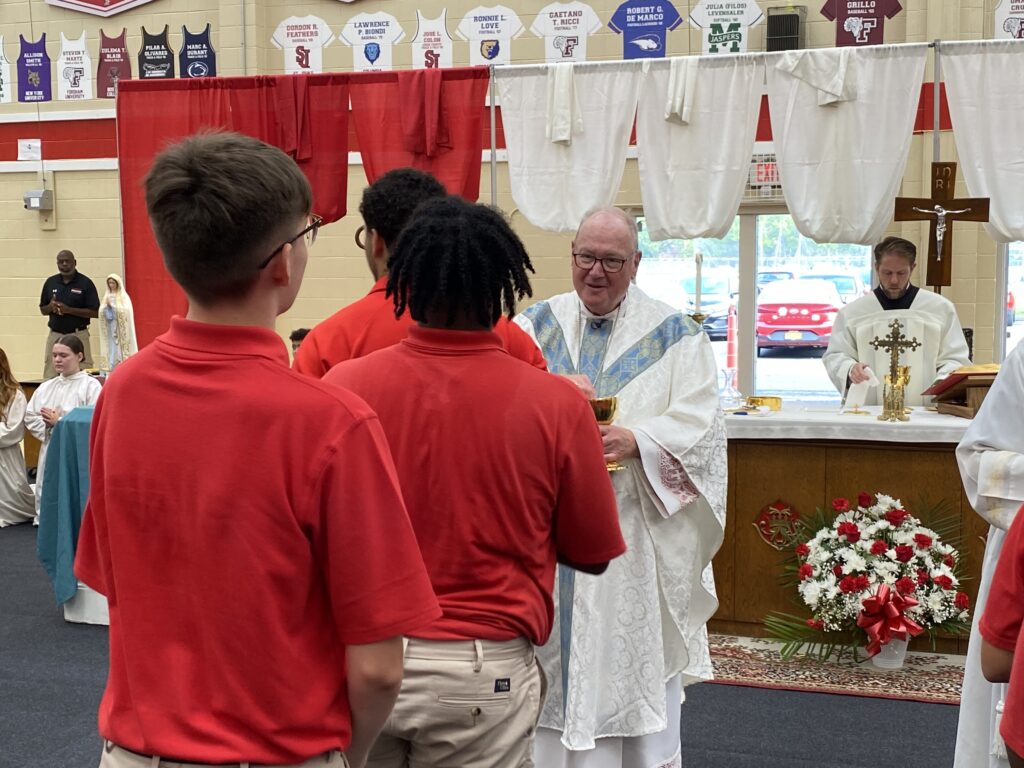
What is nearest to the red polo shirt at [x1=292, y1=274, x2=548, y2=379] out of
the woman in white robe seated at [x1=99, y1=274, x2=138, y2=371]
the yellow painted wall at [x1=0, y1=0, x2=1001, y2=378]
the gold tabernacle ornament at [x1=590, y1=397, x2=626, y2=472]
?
the gold tabernacle ornament at [x1=590, y1=397, x2=626, y2=472]

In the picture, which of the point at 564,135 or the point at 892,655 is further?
the point at 564,135

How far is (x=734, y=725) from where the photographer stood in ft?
14.0

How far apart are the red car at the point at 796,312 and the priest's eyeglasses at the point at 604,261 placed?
6.67 meters

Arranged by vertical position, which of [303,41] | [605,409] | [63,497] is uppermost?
[303,41]

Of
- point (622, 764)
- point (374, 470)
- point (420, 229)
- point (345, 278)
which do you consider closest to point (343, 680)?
point (374, 470)

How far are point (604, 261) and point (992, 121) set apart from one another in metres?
3.54

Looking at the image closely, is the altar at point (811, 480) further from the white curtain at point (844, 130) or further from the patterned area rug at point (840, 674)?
the white curtain at point (844, 130)

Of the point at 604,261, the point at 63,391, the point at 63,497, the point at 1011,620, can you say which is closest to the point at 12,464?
the point at 63,391

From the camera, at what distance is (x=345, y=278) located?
10.2m

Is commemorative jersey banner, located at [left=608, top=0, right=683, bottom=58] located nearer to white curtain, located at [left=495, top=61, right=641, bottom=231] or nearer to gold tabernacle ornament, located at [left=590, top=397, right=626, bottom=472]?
white curtain, located at [left=495, top=61, right=641, bottom=231]

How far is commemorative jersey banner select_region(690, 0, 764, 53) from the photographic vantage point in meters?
9.27

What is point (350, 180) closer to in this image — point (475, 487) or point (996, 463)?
point (996, 463)

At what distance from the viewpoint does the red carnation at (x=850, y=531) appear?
4965mm

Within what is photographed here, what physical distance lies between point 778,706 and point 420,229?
10.2 ft
